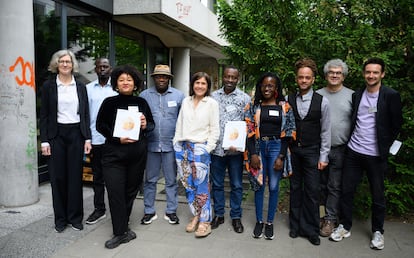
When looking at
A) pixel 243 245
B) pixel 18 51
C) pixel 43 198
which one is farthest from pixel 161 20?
pixel 243 245

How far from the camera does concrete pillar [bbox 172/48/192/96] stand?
12711 mm

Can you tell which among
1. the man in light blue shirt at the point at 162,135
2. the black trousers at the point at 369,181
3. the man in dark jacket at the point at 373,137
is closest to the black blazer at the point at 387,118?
the man in dark jacket at the point at 373,137

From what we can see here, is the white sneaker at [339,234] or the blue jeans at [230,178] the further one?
the blue jeans at [230,178]

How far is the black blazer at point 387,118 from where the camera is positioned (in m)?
3.61

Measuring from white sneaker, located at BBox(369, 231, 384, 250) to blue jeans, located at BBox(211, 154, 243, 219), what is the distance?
1484mm

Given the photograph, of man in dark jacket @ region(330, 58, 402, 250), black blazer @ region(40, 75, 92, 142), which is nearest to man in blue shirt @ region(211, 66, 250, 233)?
man in dark jacket @ region(330, 58, 402, 250)

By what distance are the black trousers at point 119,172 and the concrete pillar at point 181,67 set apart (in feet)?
30.4

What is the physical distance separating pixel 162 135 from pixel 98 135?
79 centimetres

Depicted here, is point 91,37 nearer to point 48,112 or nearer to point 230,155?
point 48,112

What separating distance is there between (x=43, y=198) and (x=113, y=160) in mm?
2215

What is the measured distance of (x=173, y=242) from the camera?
384cm

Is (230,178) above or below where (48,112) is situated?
below

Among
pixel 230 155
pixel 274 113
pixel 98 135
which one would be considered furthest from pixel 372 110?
pixel 98 135

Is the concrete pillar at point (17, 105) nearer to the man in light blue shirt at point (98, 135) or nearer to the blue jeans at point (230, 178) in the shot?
the man in light blue shirt at point (98, 135)
